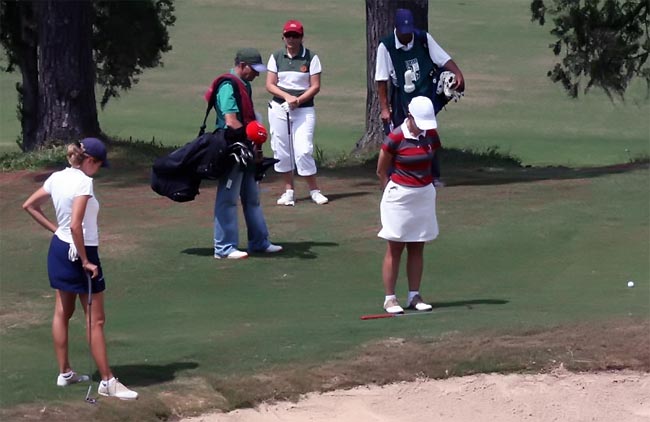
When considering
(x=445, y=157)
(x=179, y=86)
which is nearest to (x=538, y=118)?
(x=179, y=86)

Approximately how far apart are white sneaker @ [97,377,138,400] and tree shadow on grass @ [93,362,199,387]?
0.35m

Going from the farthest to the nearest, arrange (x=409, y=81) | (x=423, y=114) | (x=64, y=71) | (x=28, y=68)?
(x=28, y=68) < (x=64, y=71) < (x=409, y=81) < (x=423, y=114)

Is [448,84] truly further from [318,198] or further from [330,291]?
[330,291]

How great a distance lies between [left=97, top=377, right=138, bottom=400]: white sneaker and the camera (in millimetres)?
8172

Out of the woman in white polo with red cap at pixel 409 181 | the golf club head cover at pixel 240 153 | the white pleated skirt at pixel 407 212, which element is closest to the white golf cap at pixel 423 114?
the woman in white polo with red cap at pixel 409 181

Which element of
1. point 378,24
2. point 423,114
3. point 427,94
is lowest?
point 427,94

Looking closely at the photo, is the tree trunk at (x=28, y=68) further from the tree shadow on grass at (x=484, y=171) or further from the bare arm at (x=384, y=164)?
the bare arm at (x=384, y=164)

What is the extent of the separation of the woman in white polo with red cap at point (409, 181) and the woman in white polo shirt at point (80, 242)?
2445 mm

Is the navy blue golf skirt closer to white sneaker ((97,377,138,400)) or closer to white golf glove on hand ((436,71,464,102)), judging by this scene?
white sneaker ((97,377,138,400))

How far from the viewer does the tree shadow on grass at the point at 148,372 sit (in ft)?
28.4

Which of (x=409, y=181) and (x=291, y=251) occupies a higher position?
(x=409, y=181)

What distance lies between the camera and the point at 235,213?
12.3m

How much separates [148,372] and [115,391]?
68 centimetres

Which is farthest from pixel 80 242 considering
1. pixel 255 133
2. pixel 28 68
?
pixel 28 68
